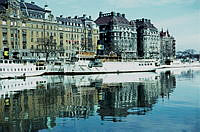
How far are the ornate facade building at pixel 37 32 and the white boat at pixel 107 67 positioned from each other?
33.9 feet

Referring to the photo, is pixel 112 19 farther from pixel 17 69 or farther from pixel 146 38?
pixel 17 69

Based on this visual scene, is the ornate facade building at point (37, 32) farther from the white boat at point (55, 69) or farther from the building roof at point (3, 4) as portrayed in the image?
the white boat at point (55, 69)

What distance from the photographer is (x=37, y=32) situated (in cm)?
10156

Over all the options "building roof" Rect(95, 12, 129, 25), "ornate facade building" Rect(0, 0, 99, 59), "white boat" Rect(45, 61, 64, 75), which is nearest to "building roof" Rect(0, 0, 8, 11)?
"ornate facade building" Rect(0, 0, 99, 59)

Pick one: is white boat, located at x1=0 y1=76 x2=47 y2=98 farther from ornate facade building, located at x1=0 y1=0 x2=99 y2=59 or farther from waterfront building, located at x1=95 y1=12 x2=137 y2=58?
waterfront building, located at x1=95 y1=12 x2=137 y2=58

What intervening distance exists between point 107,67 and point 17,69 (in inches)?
1117

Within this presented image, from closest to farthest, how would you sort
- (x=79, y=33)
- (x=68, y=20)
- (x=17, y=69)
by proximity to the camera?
(x=17, y=69) → (x=68, y=20) → (x=79, y=33)

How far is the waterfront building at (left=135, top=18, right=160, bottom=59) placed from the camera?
15800 cm

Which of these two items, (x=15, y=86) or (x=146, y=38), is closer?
(x=15, y=86)

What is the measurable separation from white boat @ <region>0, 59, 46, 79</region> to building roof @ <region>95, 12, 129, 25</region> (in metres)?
68.6

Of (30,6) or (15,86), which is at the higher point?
(30,6)

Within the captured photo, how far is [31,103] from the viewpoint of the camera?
2808 centimetres

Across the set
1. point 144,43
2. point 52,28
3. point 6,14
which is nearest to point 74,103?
point 6,14

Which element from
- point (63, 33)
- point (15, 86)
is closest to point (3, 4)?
point (63, 33)
